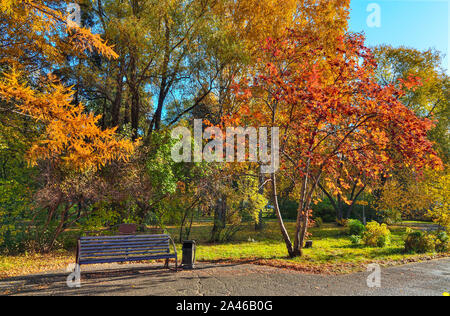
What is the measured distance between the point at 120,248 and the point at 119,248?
0.02 m

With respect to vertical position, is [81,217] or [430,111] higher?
[430,111]

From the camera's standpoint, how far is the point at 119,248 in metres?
6.93

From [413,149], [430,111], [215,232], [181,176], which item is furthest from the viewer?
[430,111]

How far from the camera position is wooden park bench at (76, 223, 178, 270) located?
6.46 m

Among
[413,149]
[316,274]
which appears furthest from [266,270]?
[413,149]

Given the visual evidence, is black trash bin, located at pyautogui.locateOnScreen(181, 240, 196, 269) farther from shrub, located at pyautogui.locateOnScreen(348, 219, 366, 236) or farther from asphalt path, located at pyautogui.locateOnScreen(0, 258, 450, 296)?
shrub, located at pyautogui.locateOnScreen(348, 219, 366, 236)

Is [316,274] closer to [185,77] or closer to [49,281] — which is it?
[49,281]

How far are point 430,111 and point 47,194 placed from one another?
26.9 metres

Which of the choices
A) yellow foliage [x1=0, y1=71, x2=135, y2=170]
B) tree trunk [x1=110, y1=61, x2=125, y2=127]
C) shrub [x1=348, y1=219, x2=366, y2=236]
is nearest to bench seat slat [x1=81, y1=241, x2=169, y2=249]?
yellow foliage [x1=0, y1=71, x2=135, y2=170]

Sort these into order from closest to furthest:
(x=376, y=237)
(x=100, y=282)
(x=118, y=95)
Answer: (x=100, y=282), (x=376, y=237), (x=118, y=95)

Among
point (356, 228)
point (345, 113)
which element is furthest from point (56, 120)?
point (356, 228)

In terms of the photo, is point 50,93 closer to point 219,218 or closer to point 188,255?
point 188,255

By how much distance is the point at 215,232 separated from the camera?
1434 centimetres
